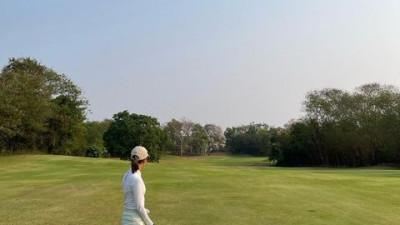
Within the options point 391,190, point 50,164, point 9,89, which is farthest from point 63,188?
point 9,89

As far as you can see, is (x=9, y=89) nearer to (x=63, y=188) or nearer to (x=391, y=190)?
(x=63, y=188)

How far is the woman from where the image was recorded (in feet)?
19.2

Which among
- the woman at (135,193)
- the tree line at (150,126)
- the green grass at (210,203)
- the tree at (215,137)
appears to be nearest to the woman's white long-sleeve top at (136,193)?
the woman at (135,193)

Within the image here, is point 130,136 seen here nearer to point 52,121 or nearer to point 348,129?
A: point 52,121

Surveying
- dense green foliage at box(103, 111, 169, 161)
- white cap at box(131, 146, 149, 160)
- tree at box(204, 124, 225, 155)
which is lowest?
white cap at box(131, 146, 149, 160)

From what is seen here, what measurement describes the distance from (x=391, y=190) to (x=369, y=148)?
56078 mm

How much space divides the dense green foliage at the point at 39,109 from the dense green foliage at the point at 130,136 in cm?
1327

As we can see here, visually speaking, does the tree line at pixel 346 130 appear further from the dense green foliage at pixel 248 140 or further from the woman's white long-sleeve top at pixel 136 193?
the woman's white long-sleeve top at pixel 136 193

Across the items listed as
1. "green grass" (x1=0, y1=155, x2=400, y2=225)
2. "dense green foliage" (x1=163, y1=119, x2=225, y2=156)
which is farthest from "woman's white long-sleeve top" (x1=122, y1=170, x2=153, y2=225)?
"dense green foliage" (x1=163, y1=119, x2=225, y2=156)

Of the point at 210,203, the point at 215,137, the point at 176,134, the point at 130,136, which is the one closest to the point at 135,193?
the point at 210,203

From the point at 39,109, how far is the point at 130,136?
34885mm

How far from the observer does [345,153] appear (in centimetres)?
7612

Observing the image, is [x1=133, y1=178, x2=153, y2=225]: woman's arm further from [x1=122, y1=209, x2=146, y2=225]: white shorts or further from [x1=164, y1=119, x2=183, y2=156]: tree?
[x1=164, y1=119, x2=183, y2=156]: tree

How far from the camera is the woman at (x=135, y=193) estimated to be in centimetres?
584
